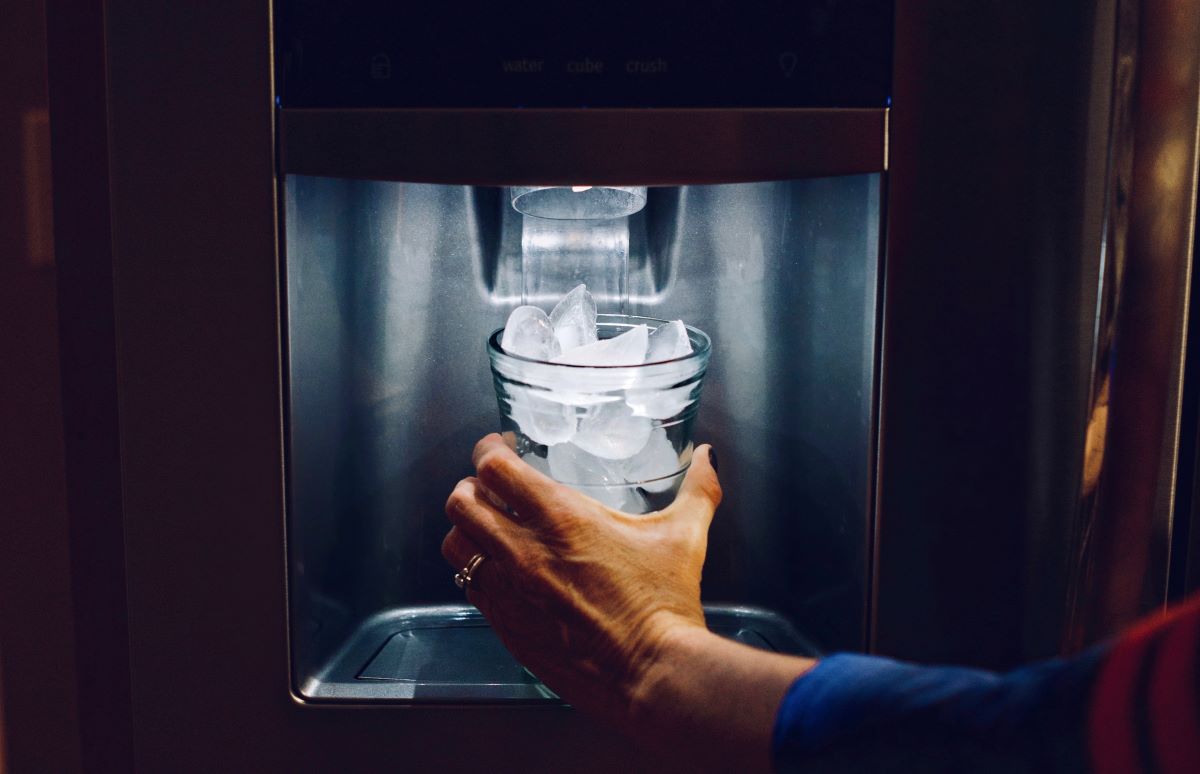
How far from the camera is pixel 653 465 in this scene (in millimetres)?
565

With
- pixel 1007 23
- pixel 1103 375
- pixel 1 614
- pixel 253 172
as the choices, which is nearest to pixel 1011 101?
pixel 1007 23

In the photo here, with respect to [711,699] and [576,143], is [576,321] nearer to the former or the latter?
[576,143]

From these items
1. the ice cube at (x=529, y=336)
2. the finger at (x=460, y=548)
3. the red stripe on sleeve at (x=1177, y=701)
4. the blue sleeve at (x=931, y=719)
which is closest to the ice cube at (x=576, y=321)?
the ice cube at (x=529, y=336)

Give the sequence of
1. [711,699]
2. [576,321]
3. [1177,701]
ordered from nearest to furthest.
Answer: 1. [1177,701]
2. [711,699]
3. [576,321]

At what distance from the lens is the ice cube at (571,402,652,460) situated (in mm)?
537

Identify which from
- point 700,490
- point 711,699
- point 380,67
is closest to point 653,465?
point 700,490

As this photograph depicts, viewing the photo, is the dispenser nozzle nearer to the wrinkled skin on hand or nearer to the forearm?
the wrinkled skin on hand

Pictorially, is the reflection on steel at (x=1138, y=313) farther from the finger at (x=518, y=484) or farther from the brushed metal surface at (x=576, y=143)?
the finger at (x=518, y=484)

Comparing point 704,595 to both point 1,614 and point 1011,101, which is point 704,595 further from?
point 1,614

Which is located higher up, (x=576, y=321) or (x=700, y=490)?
(x=576, y=321)

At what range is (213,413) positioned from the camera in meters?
0.51

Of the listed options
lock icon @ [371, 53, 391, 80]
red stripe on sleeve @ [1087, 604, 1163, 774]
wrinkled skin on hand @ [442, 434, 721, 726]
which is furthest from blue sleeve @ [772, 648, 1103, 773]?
lock icon @ [371, 53, 391, 80]

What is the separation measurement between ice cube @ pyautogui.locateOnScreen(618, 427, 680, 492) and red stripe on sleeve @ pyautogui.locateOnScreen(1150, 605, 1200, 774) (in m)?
0.30

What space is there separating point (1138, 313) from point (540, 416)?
0.33 m
